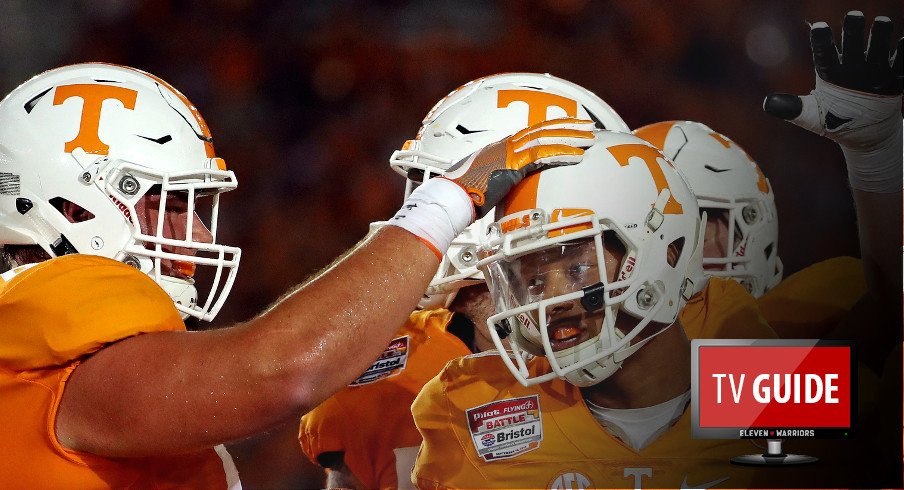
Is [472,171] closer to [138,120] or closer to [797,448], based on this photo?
[138,120]

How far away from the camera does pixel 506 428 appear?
74.3 inches

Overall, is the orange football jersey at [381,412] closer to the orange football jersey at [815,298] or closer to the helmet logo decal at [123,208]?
the helmet logo decal at [123,208]

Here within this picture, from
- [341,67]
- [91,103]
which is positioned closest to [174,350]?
[91,103]

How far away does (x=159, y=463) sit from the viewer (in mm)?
1355

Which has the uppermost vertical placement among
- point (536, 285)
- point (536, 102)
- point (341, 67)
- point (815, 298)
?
point (341, 67)

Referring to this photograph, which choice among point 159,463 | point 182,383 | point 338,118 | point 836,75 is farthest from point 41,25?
point 836,75

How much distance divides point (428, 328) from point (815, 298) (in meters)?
0.84

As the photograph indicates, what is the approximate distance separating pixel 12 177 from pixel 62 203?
104 millimetres

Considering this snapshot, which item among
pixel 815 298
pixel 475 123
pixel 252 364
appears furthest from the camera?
pixel 815 298

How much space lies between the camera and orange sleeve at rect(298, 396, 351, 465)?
2.00 m

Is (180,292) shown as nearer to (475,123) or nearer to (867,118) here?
(475,123)

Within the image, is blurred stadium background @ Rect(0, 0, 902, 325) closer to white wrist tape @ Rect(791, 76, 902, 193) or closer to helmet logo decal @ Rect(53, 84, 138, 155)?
white wrist tape @ Rect(791, 76, 902, 193)

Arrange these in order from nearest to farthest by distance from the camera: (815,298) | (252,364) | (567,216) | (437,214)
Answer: (252,364)
(437,214)
(567,216)
(815,298)

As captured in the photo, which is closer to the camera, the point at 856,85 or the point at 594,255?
the point at 594,255
